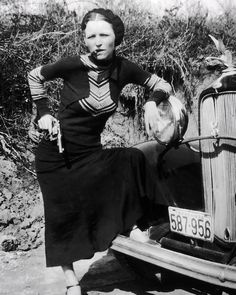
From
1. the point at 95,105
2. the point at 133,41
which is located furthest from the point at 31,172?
the point at 95,105

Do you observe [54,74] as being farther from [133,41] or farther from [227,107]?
[133,41]

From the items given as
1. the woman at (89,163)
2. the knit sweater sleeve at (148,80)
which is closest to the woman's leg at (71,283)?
the woman at (89,163)

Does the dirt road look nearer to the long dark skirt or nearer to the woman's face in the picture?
the long dark skirt

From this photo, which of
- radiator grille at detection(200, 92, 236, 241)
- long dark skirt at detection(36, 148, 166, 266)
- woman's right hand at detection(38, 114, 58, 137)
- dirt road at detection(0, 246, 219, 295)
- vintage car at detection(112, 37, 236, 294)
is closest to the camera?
vintage car at detection(112, 37, 236, 294)

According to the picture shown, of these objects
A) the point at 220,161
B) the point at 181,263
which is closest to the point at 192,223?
the point at 181,263

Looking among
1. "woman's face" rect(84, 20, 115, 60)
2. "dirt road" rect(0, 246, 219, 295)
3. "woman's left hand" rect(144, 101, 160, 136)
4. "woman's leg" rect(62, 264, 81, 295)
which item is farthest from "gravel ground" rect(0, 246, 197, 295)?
"woman's face" rect(84, 20, 115, 60)

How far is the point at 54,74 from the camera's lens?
3.20 meters

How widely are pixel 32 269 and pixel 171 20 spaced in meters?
4.82

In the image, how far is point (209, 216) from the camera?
285cm

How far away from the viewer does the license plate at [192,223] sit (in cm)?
287

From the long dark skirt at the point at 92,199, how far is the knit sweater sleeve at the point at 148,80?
419mm

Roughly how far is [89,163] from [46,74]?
0.66m

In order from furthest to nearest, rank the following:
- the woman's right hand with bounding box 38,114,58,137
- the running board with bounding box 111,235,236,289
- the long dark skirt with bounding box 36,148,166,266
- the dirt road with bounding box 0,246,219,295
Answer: the dirt road with bounding box 0,246,219,295
the long dark skirt with bounding box 36,148,166,266
the woman's right hand with bounding box 38,114,58,137
the running board with bounding box 111,235,236,289

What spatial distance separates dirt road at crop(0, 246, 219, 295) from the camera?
3.73m
